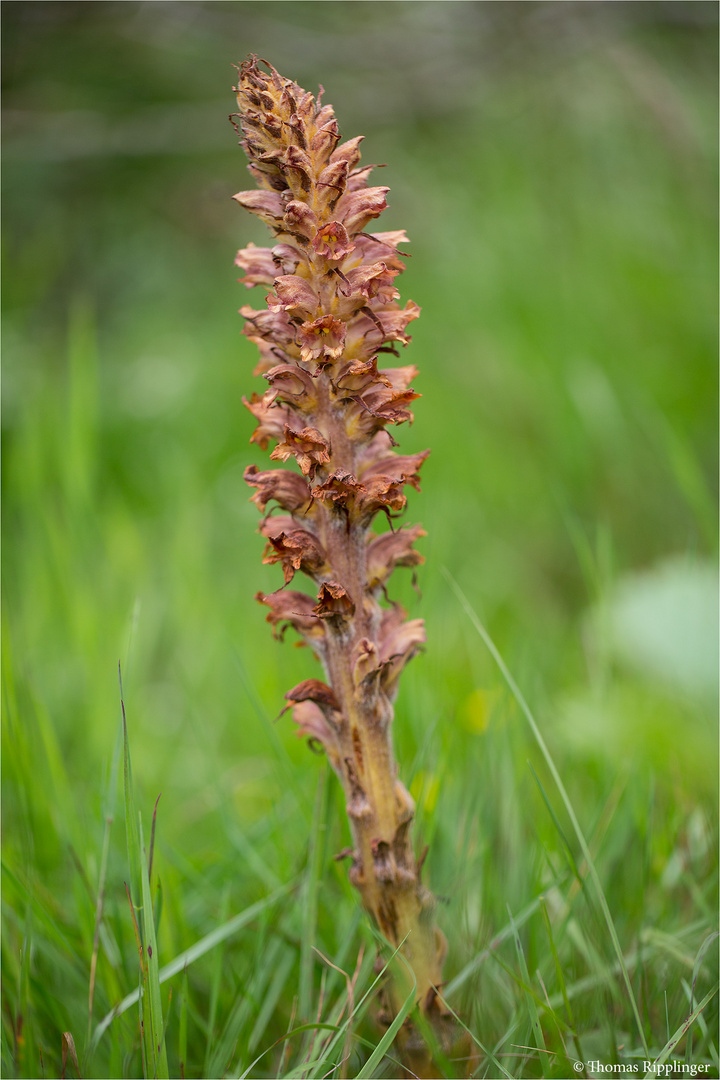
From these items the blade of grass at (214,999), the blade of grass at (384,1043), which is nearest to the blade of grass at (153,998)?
the blade of grass at (214,999)

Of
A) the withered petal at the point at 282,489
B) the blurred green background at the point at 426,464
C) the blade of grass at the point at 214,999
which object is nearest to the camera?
the withered petal at the point at 282,489

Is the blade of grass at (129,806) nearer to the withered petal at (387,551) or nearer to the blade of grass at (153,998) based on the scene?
the blade of grass at (153,998)

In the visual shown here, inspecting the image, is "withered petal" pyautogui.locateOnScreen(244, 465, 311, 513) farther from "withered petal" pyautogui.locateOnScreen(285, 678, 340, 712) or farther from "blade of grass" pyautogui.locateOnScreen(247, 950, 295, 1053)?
"blade of grass" pyautogui.locateOnScreen(247, 950, 295, 1053)

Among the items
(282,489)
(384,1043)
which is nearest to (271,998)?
(384,1043)

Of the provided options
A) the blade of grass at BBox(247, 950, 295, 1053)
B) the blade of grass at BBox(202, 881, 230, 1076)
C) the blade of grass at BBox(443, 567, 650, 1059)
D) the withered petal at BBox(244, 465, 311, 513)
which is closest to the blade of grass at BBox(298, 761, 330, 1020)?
the blade of grass at BBox(247, 950, 295, 1053)

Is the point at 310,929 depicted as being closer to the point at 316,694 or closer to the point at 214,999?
the point at 214,999

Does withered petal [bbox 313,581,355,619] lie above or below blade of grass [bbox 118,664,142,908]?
above
